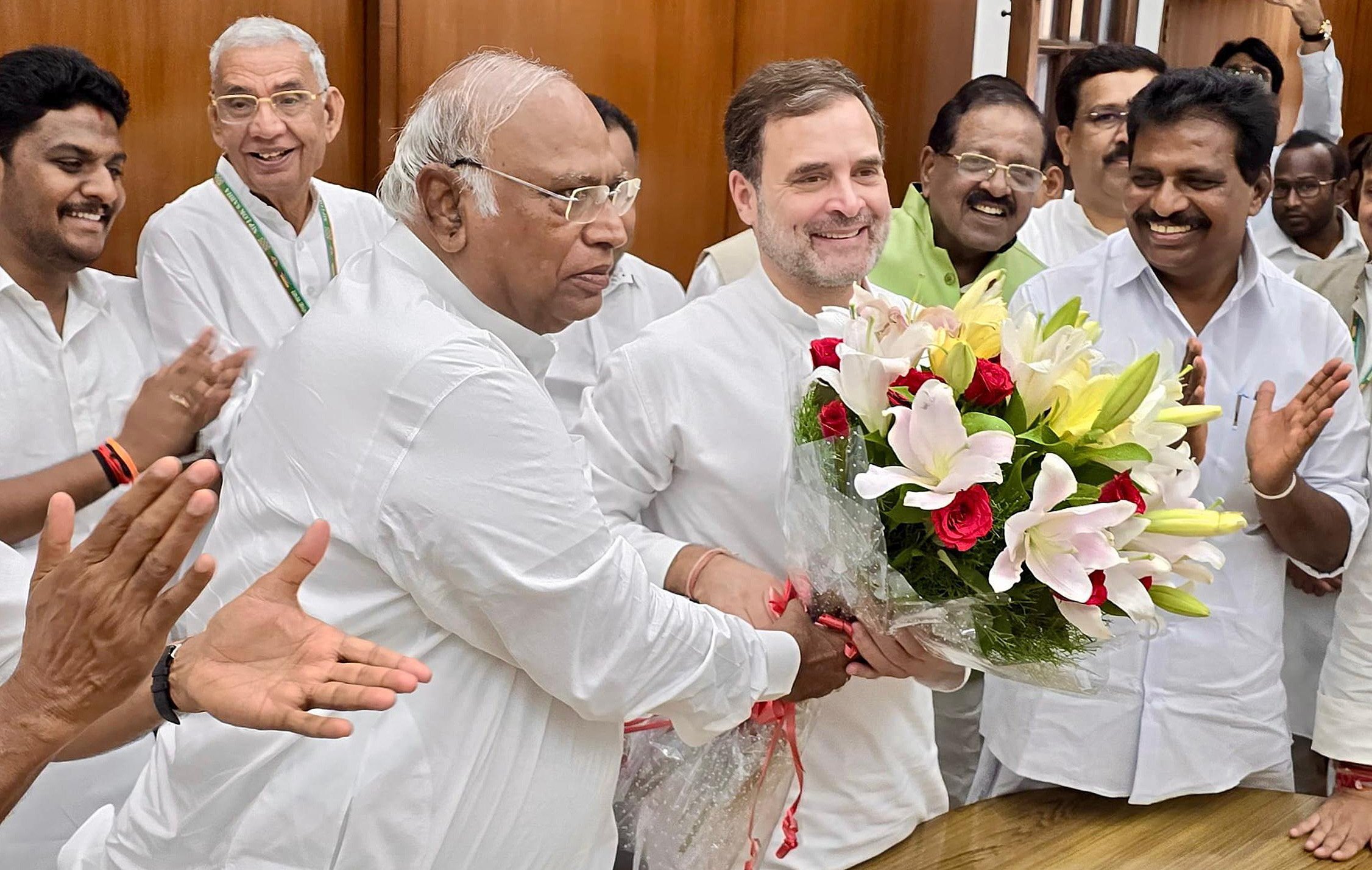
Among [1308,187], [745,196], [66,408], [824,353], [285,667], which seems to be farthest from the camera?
[1308,187]

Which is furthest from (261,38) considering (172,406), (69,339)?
(172,406)

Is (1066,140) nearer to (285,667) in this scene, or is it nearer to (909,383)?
(909,383)

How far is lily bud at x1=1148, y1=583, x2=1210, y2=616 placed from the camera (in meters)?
1.64

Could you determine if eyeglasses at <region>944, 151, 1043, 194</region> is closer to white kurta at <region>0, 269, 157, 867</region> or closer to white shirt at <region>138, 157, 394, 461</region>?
white shirt at <region>138, 157, 394, 461</region>

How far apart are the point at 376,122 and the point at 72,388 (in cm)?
193

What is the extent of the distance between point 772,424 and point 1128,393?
0.66m

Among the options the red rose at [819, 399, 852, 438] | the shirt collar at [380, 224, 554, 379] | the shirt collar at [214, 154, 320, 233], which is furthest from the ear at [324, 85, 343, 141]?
the red rose at [819, 399, 852, 438]

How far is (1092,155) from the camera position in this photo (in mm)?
3932

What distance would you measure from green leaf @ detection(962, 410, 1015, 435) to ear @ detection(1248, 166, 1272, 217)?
1247 mm

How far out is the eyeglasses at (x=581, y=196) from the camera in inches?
66.9

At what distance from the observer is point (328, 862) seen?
61.4 inches

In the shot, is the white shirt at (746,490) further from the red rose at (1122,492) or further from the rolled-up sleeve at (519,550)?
the red rose at (1122,492)

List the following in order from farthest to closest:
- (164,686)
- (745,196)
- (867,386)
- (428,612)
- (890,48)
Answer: (890,48), (745,196), (867,386), (428,612), (164,686)

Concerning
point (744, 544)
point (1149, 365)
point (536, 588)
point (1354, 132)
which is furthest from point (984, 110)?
point (1354, 132)
